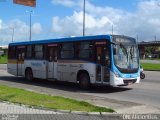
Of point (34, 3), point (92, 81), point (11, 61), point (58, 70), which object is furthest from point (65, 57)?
point (11, 61)

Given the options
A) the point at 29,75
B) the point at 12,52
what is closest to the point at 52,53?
the point at 29,75

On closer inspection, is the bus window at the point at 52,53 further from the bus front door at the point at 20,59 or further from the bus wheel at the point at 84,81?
the bus front door at the point at 20,59

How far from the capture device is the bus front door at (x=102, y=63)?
18.0 metres

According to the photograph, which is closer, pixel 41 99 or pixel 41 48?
pixel 41 99

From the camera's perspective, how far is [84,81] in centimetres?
1945

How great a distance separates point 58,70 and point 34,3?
613 cm

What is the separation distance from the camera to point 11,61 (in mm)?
26562

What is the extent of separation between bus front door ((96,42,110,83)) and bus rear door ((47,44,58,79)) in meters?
3.94

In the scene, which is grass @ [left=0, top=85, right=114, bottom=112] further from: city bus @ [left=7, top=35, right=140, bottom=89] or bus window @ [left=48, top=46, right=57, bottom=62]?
bus window @ [left=48, top=46, right=57, bottom=62]

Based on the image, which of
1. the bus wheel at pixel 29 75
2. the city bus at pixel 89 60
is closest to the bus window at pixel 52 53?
the city bus at pixel 89 60

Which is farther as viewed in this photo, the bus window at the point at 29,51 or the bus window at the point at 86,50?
the bus window at the point at 29,51

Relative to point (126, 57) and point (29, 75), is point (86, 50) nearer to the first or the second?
point (126, 57)

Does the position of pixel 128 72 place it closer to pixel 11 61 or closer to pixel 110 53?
pixel 110 53

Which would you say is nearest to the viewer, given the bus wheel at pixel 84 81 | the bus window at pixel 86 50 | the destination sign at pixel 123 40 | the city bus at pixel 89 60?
the city bus at pixel 89 60
